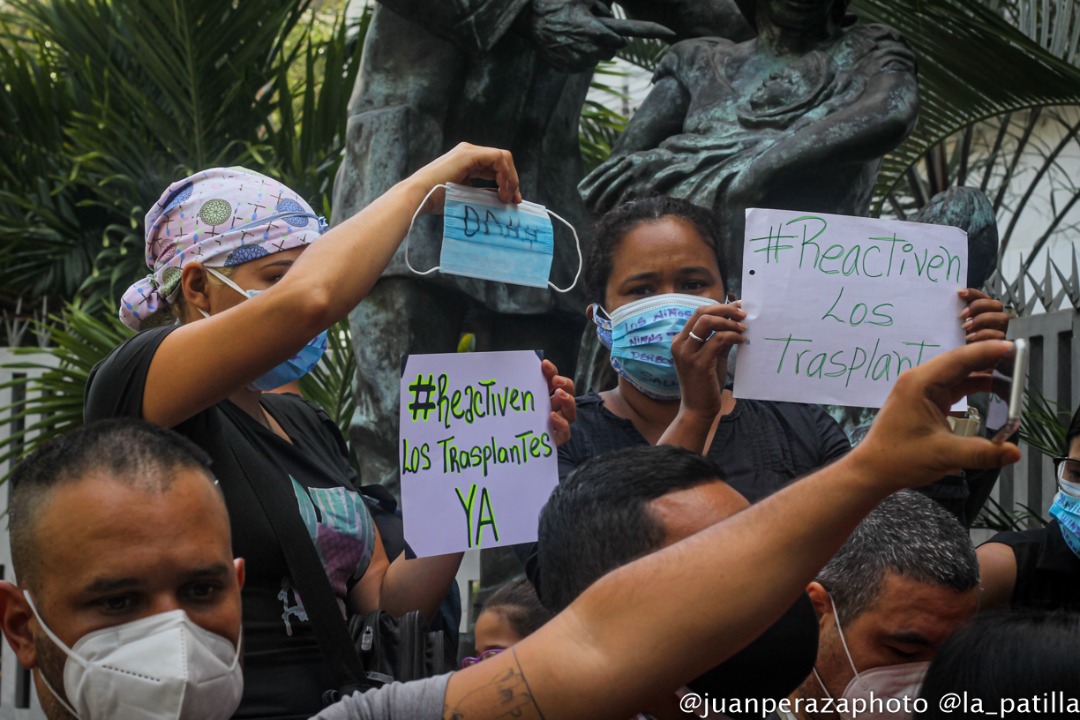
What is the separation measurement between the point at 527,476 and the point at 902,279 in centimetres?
80

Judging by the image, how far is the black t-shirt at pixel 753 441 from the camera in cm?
299

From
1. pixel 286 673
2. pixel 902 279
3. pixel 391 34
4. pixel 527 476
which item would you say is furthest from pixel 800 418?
pixel 391 34

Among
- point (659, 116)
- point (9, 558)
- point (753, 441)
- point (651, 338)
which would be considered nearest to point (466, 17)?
point (659, 116)

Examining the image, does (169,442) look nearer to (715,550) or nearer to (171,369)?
(171,369)

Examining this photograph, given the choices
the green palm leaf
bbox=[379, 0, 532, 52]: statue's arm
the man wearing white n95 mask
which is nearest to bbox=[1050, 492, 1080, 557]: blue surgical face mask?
the man wearing white n95 mask

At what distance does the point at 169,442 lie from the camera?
2025 millimetres

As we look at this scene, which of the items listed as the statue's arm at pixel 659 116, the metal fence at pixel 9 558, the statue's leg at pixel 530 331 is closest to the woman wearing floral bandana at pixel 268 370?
the statue's arm at pixel 659 116

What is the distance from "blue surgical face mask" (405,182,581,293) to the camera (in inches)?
104

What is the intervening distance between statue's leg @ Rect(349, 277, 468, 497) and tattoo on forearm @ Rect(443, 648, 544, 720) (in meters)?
3.29

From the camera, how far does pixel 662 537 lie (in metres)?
1.91

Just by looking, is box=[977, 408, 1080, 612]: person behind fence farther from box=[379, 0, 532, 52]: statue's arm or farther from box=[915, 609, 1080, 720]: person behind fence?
box=[379, 0, 532, 52]: statue's arm

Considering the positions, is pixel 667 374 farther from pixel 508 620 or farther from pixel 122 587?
pixel 122 587

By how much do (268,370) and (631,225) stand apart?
124cm

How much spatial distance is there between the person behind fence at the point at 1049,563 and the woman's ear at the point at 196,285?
1767mm
